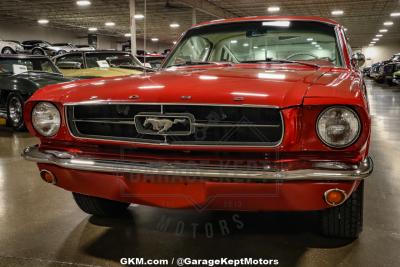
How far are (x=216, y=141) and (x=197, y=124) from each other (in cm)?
12

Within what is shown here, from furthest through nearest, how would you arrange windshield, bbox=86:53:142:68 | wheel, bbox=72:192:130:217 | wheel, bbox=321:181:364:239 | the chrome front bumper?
windshield, bbox=86:53:142:68, wheel, bbox=72:192:130:217, wheel, bbox=321:181:364:239, the chrome front bumper

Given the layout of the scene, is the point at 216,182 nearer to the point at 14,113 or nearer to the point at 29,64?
the point at 14,113

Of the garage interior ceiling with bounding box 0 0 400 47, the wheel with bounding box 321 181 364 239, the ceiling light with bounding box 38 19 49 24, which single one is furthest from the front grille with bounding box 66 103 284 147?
the ceiling light with bounding box 38 19 49 24

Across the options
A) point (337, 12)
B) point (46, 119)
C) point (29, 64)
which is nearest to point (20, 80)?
point (29, 64)

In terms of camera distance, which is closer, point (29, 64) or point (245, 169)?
point (245, 169)

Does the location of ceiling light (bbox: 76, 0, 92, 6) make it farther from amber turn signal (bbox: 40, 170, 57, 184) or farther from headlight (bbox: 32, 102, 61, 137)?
amber turn signal (bbox: 40, 170, 57, 184)

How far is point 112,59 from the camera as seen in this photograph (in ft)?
27.9

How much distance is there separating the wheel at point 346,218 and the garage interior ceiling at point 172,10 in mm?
15290

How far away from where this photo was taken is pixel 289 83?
1976 millimetres

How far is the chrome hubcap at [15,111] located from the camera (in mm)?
6991

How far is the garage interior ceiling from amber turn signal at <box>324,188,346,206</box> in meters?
15.7

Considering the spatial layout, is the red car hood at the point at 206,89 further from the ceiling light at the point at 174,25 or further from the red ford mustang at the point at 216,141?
the ceiling light at the point at 174,25

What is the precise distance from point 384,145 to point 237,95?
415cm

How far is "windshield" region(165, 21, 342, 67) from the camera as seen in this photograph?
3.02m
